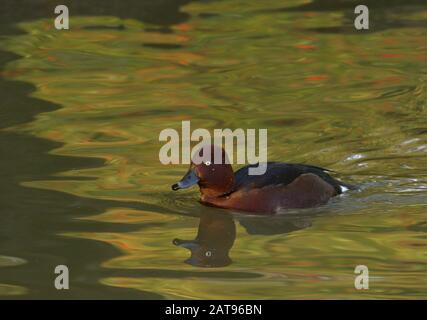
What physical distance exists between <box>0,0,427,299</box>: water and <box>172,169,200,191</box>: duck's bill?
0.81ft

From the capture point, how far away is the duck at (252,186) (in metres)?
9.57

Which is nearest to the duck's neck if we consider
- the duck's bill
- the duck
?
the duck

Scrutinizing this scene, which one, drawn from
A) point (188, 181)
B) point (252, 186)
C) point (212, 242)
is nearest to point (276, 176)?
point (252, 186)

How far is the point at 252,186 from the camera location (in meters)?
9.63

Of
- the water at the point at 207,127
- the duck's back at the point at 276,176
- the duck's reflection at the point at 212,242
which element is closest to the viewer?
the water at the point at 207,127

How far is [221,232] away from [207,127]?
2709 millimetres

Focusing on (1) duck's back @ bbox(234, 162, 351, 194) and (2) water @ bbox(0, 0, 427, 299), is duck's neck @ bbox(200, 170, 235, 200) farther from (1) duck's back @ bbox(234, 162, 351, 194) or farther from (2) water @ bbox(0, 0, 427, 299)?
(2) water @ bbox(0, 0, 427, 299)

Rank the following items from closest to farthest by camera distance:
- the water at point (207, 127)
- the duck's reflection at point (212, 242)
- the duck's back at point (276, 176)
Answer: the water at point (207, 127) → the duck's reflection at point (212, 242) → the duck's back at point (276, 176)

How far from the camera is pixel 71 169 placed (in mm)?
10469

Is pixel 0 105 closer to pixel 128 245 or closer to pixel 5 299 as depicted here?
pixel 128 245

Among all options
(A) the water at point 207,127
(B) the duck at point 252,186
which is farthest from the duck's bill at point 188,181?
(A) the water at point 207,127

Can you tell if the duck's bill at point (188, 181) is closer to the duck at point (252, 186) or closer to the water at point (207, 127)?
the duck at point (252, 186)

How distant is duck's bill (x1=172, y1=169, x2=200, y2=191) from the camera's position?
9.50 metres

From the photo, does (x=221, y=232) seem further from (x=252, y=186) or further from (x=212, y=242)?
(x=252, y=186)
